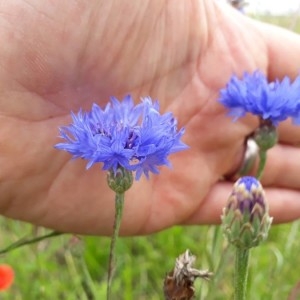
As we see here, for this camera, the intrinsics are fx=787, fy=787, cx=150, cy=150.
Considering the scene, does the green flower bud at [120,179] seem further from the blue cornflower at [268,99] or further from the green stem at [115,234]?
the blue cornflower at [268,99]

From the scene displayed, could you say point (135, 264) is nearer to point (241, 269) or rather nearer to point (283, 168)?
point (283, 168)

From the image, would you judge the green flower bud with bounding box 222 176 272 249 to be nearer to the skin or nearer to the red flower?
the skin

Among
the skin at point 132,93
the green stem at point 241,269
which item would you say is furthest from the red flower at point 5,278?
the green stem at point 241,269

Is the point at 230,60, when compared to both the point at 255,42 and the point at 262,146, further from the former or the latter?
the point at 262,146

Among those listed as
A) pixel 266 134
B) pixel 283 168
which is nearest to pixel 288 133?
pixel 283 168

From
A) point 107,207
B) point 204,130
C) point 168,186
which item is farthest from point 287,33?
point 107,207

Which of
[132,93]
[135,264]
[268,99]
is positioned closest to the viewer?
[268,99]
